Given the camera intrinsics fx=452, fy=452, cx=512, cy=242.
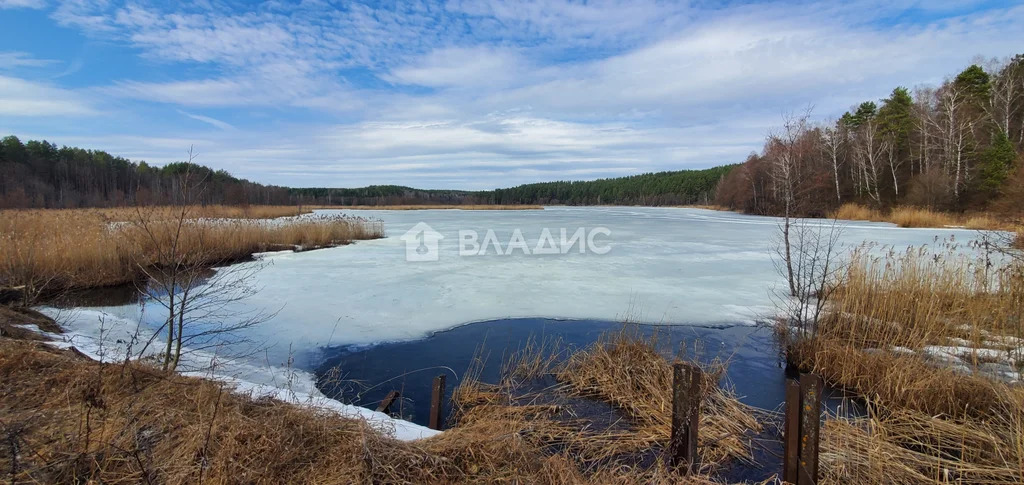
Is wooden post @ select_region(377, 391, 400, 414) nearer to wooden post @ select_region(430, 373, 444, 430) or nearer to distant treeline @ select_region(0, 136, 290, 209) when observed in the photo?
wooden post @ select_region(430, 373, 444, 430)

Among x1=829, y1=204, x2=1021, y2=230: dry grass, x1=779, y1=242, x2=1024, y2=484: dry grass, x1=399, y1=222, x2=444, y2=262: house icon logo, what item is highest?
x1=829, y1=204, x2=1021, y2=230: dry grass

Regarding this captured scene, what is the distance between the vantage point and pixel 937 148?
27.1m

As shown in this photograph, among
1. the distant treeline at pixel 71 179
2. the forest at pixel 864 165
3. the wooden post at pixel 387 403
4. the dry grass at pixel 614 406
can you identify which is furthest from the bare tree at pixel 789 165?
the distant treeline at pixel 71 179

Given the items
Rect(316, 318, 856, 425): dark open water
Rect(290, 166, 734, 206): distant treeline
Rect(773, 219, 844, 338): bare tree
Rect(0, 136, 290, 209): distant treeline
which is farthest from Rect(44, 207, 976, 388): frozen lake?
Rect(290, 166, 734, 206): distant treeline

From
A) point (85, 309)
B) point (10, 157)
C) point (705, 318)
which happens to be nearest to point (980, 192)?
point (705, 318)

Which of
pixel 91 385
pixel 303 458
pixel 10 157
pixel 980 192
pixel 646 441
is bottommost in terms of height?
pixel 646 441

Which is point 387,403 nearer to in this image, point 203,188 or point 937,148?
point 203,188

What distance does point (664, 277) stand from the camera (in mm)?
9320

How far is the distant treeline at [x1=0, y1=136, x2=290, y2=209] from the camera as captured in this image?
116 feet

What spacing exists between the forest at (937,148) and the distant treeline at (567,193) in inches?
1362

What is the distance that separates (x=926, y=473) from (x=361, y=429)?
3533 millimetres

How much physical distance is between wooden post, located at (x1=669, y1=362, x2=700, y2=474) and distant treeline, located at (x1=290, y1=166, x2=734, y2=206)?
70.0 meters

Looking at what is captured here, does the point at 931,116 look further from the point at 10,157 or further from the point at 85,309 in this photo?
the point at 10,157

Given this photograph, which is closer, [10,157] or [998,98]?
[998,98]
